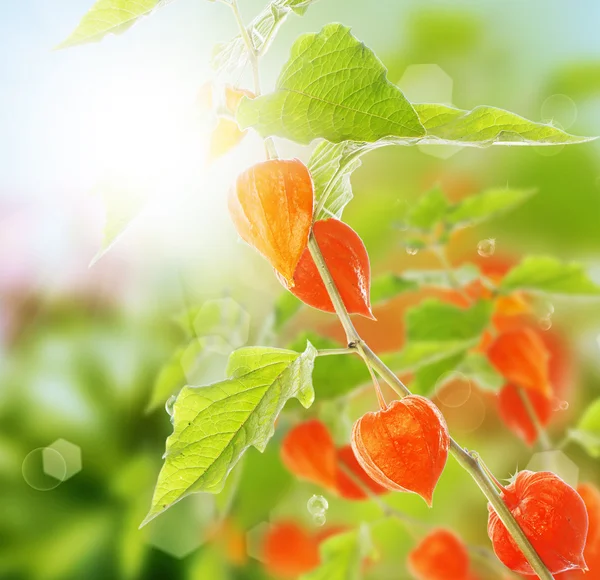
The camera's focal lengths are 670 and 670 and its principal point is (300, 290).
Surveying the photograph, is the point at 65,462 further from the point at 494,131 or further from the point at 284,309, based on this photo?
the point at 494,131

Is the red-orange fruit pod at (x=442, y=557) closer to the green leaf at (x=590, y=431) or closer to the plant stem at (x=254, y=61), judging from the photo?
the green leaf at (x=590, y=431)

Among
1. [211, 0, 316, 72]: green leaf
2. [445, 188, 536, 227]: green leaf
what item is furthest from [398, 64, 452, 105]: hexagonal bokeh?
[211, 0, 316, 72]: green leaf

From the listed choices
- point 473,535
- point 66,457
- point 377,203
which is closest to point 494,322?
point 377,203

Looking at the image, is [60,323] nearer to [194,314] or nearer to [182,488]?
[194,314]

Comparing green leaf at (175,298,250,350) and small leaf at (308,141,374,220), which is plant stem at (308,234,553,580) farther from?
green leaf at (175,298,250,350)

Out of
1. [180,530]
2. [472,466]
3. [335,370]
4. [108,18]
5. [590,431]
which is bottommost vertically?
[180,530]

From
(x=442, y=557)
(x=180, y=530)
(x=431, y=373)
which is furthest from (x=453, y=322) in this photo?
(x=180, y=530)

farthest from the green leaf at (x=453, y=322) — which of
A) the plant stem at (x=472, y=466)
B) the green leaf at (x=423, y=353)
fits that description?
the plant stem at (x=472, y=466)
